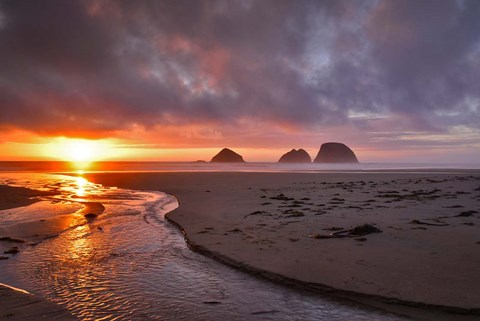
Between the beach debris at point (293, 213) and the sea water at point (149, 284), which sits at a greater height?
the beach debris at point (293, 213)

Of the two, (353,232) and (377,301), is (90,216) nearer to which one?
(353,232)

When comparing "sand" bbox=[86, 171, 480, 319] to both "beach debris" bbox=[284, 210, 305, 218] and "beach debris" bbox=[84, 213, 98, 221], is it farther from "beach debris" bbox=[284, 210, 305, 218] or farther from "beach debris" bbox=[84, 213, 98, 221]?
"beach debris" bbox=[84, 213, 98, 221]

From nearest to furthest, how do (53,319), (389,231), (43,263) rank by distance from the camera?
(53,319), (43,263), (389,231)

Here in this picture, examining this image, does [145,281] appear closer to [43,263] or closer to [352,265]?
[43,263]

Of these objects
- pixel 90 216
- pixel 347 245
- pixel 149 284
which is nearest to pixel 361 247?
pixel 347 245

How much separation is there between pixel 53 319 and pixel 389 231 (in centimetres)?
827

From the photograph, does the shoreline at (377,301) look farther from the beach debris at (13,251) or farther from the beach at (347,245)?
the beach debris at (13,251)

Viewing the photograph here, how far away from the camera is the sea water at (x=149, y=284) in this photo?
4742 millimetres

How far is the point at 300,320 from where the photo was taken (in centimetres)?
453

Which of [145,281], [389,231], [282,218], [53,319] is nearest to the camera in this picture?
[53,319]

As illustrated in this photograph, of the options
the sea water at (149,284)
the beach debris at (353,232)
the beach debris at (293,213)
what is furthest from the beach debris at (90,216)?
the beach debris at (353,232)

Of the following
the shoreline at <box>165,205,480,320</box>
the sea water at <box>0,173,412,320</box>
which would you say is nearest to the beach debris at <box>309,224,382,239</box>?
the shoreline at <box>165,205,480,320</box>

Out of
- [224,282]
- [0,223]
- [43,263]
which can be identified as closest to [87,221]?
[0,223]

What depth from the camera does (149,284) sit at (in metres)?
5.88
